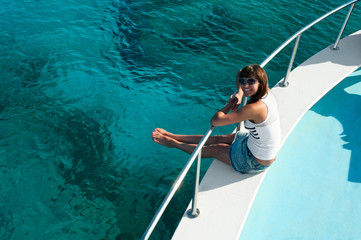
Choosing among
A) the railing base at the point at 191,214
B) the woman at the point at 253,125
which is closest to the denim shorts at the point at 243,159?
the woman at the point at 253,125

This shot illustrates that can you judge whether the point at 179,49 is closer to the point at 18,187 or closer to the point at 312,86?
the point at 312,86

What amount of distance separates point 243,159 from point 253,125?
410 millimetres

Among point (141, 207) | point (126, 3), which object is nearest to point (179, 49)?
point (126, 3)

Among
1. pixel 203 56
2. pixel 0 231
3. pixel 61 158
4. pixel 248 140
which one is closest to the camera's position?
pixel 248 140

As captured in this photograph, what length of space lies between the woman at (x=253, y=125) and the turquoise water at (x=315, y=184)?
20.1 inches

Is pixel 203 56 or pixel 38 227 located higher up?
pixel 203 56

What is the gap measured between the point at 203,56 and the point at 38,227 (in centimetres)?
578

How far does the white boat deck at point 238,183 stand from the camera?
2972mm

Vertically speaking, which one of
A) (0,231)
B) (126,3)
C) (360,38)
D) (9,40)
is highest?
(360,38)

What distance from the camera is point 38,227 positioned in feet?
15.4

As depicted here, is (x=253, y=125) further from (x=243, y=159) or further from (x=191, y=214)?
(x=191, y=214)

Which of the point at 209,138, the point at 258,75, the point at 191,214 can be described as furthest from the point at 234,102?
the point at 191,214

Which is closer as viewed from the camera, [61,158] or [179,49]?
[61,158]

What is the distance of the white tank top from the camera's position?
10.6ft
